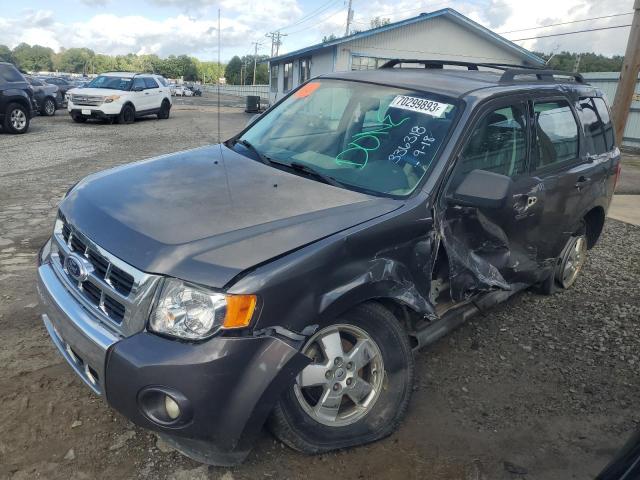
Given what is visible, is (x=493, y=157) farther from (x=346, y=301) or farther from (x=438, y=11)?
(x=438, y=11)

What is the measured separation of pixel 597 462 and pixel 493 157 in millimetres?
1813

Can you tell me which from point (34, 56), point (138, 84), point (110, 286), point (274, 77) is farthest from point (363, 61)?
point (34, 56)

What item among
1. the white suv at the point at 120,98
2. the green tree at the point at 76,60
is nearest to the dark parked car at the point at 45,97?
the white suv at the point at 120,98

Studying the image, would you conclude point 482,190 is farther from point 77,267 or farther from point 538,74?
point 77,267

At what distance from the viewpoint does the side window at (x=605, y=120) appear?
4.61 m

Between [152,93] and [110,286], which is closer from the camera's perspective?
[110,286]

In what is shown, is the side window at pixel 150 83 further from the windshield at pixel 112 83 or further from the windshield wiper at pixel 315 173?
the windshield wiper at pixel 315 173

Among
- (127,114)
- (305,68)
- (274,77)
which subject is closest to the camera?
(127,114)

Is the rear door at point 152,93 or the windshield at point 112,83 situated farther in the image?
the rear door at point 152,93

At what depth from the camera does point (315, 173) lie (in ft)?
9.82

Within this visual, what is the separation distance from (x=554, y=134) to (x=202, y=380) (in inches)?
123

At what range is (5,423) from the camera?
2625 mm

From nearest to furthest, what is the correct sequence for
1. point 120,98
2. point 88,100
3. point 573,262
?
point 573,262 < point 88,100 < point 120,98

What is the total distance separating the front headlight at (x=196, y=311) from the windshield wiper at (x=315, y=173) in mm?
1036
